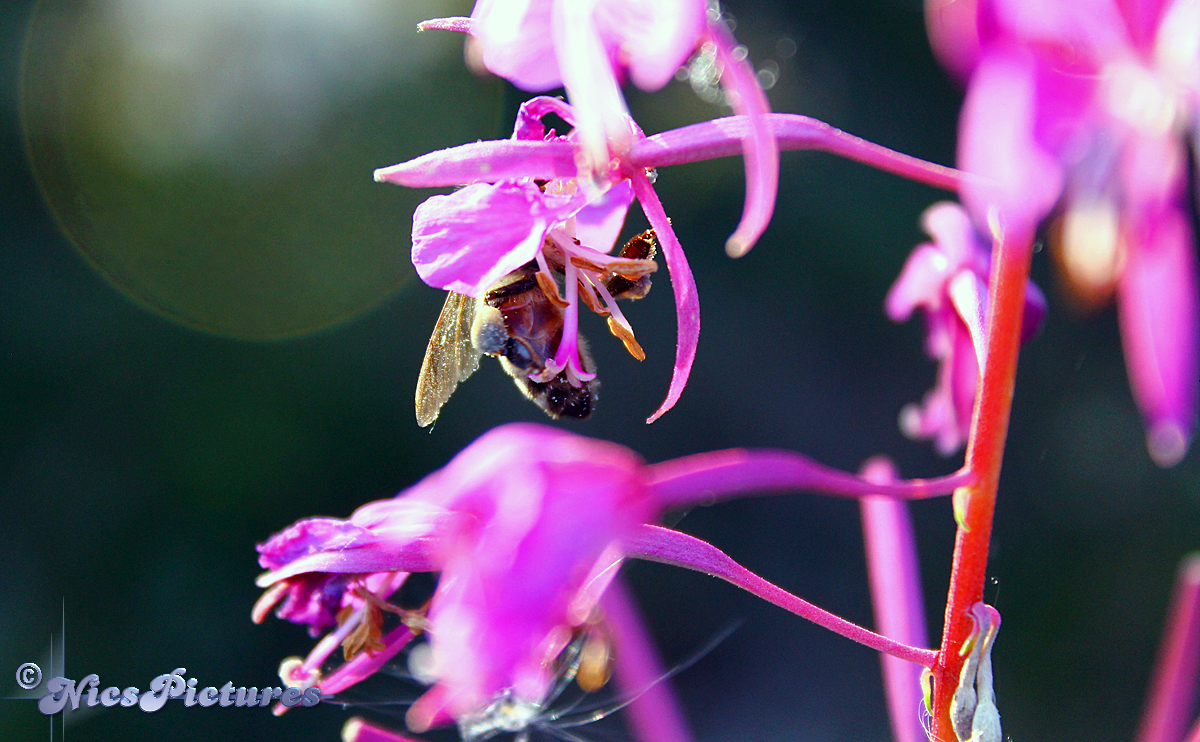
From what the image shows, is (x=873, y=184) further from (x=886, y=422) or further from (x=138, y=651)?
(x=138, y=651)

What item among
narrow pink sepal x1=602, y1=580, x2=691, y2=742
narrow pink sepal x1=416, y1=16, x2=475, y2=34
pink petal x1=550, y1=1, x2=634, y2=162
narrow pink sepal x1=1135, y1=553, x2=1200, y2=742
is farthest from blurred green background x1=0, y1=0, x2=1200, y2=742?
pink petal x1=550, y1=1, x2=634, y2=162

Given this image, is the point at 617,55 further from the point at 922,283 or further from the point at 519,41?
the point at 922,283

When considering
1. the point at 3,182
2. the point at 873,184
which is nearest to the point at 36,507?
the point at 3,182

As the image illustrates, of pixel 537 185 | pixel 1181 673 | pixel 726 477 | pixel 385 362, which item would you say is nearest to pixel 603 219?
pixel 537 185

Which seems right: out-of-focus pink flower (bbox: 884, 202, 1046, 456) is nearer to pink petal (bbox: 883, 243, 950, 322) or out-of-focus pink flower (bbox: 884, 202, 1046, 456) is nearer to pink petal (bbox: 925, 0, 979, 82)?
pink petal (bbox: 883, 243, 950, 322)

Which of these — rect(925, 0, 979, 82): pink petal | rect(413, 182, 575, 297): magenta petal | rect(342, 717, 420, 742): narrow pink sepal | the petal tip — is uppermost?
rect(925, 0, 979, 82): pink petal

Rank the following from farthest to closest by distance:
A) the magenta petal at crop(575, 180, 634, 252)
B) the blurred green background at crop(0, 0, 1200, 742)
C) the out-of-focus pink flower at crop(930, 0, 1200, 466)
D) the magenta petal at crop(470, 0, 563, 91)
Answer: the blurred green background at crop(0, 0, 1200, 742)
the magenta petal at crop(575, 180, 634, 252)
the magenta petal at crop(470, 0, 563, 91)
the out-of-focus pink flower at crop(930, 0, 1200, 466)
